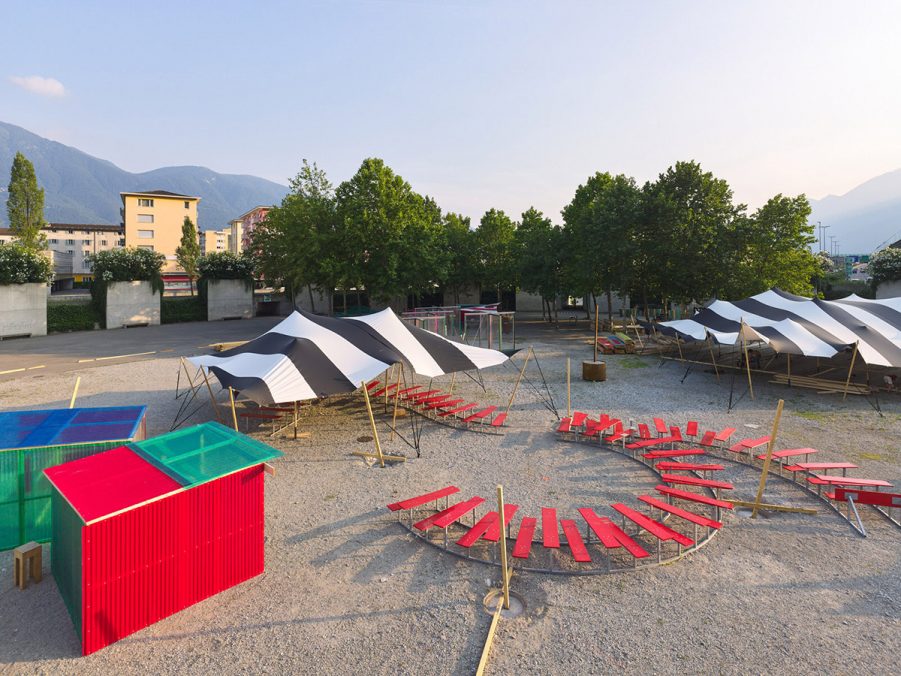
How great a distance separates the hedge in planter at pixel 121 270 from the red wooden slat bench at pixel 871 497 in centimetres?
3686

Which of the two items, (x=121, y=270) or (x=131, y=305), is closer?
(x=121, y=270)

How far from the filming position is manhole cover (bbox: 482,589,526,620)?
508 cm

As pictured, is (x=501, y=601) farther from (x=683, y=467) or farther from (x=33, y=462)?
(x=33, y=462)

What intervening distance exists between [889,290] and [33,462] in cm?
4142

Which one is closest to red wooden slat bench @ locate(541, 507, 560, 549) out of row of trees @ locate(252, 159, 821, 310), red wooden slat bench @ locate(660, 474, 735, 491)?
red wooden slat bench @ locate(660, 474, 735, 491)

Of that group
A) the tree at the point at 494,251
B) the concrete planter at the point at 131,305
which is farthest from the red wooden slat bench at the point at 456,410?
the concrete planter at the point at 131,305

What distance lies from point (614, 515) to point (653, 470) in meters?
2.06

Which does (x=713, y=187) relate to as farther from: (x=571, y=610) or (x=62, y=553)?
(x=62, y=553)

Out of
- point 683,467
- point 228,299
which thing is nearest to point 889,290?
point 683,467

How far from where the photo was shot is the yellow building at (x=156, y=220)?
226 ft

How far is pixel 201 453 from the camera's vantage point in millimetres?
5652

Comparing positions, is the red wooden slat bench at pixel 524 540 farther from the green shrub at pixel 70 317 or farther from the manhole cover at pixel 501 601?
the green shrub at pixel 70 317

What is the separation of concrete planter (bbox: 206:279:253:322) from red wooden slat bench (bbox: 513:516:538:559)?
3610cm

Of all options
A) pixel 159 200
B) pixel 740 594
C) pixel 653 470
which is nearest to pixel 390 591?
pixel 740 594
